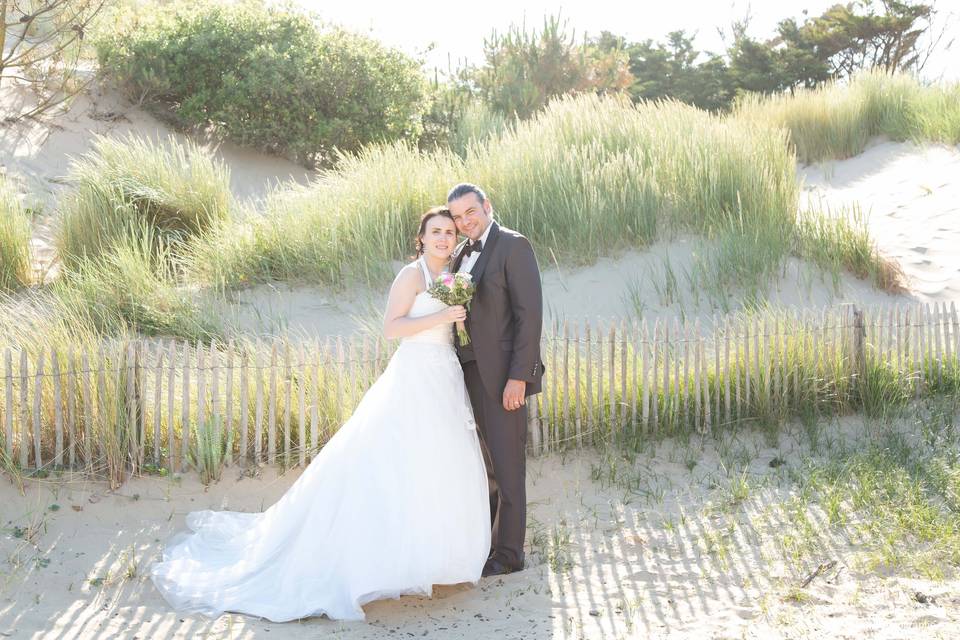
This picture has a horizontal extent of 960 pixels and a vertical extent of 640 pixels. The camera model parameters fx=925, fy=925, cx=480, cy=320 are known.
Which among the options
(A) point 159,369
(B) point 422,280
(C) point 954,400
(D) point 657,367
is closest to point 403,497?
(B) point 422,280

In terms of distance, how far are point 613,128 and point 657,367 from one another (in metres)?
5.17

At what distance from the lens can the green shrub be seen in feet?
48.2

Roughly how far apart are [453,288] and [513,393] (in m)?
0.66

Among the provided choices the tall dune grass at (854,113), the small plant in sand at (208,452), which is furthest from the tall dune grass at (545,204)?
the tall dune grass at (854,113)

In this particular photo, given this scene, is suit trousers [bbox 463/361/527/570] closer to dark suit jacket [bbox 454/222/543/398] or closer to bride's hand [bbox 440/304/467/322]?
dark suit jacket [bbox 454/222/543/398]

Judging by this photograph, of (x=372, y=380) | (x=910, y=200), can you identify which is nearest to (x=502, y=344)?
(x=372, y=380)

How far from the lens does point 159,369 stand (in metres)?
5.83

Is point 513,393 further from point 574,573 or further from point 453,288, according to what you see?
→ point 574,573

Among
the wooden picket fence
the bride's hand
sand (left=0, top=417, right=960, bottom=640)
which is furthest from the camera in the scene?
the wooden picket fence

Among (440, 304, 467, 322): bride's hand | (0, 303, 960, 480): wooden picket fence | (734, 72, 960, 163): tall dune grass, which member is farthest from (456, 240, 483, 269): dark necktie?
(734, 72, 960, 163): tall dune grass

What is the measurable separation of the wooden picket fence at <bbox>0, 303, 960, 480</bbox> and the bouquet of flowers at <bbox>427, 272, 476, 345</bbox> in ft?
5.80

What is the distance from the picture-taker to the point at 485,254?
4.80 meters

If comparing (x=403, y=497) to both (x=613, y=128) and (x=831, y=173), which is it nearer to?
(x=613, y=128)

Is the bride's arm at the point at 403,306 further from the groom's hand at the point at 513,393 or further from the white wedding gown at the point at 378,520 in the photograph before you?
the groom's hand at the point at 513,393
